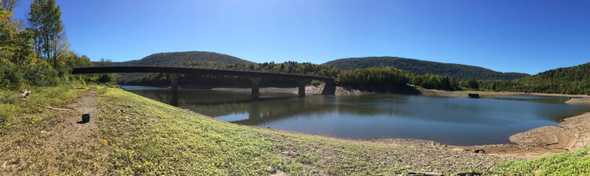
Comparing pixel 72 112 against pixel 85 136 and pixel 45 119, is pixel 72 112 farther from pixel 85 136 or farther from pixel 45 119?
pixel 85 136

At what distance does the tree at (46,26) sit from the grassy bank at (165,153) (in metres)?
35.4

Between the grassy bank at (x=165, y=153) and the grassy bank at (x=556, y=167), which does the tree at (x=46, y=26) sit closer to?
the grassy bank at (x=165, y=153)

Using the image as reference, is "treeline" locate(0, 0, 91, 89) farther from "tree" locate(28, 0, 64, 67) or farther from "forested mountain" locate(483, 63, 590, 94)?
"forested mountain" locate(483, 63, 590, 94)

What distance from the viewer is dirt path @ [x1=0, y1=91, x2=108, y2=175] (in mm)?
8922


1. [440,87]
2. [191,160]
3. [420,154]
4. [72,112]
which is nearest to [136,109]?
[72,112]

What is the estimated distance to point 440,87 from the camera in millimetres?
148375

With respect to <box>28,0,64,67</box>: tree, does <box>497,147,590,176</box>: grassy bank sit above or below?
below

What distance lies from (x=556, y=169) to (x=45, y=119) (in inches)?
640

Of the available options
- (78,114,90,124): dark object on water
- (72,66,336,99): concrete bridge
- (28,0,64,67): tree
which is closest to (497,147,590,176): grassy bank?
(78,114,90,124): dark object on water

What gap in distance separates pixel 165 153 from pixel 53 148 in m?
2.93

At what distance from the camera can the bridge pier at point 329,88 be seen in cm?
12056

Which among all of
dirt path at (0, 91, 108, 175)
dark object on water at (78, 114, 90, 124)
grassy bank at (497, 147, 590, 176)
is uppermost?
dark object on water at (78, 114, 90, 124)

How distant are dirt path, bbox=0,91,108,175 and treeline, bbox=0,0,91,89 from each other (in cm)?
871

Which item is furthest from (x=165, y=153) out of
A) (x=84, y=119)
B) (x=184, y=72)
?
(x=184, y=72)
